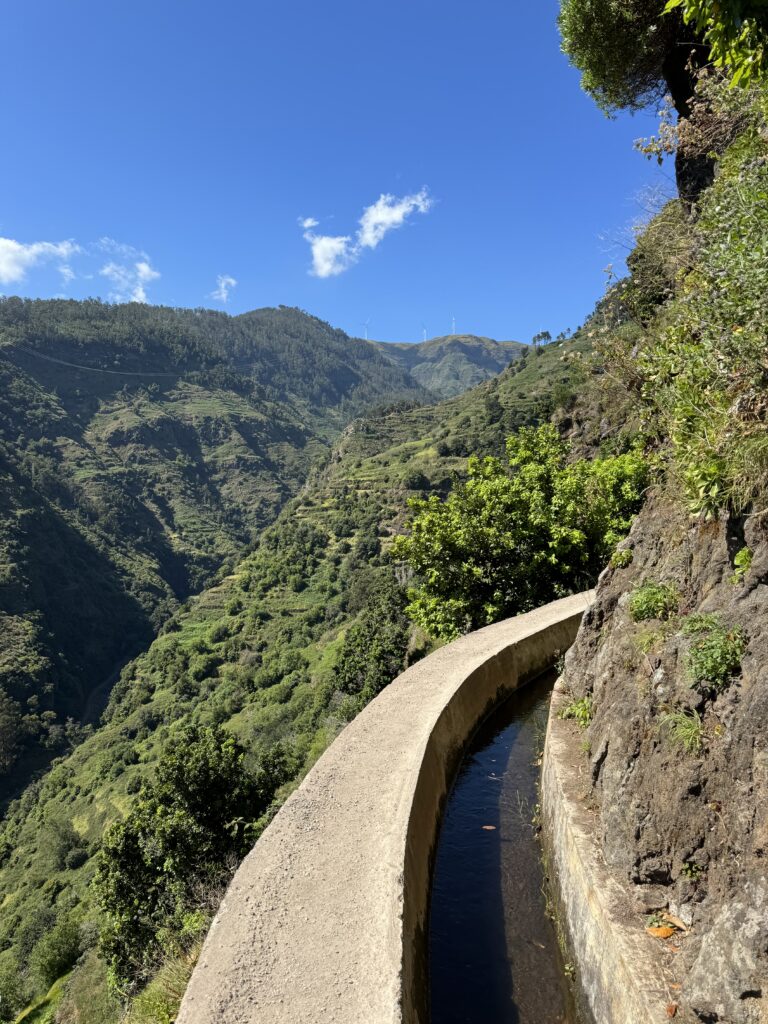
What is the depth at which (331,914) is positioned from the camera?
5215 mm

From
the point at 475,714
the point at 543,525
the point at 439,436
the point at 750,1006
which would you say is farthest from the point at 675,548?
the point at 439,436

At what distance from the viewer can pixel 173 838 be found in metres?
16.1

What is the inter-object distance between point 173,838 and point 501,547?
11.8 m

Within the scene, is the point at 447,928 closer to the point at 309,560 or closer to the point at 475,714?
the point at 475,714

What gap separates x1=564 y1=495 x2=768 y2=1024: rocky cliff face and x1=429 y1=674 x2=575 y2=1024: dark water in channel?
4.76 ft

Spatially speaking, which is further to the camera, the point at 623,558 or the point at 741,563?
the point at 623,558

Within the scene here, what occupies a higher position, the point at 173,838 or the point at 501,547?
the point at 501,547

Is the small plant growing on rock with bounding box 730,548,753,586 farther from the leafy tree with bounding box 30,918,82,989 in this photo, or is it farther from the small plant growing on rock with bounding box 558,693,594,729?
the leafy tree with bounding box 30,918,82,989

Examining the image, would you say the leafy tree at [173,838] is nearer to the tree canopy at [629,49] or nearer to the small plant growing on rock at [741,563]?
the small plant growing on rock at [741,563]

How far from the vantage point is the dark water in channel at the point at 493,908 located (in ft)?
17.1

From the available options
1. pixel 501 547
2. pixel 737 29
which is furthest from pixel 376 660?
pixel 737 29

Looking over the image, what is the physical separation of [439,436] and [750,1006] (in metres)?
125

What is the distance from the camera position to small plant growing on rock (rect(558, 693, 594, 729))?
719 centimetres

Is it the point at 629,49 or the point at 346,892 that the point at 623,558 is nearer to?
the point at 346,892
